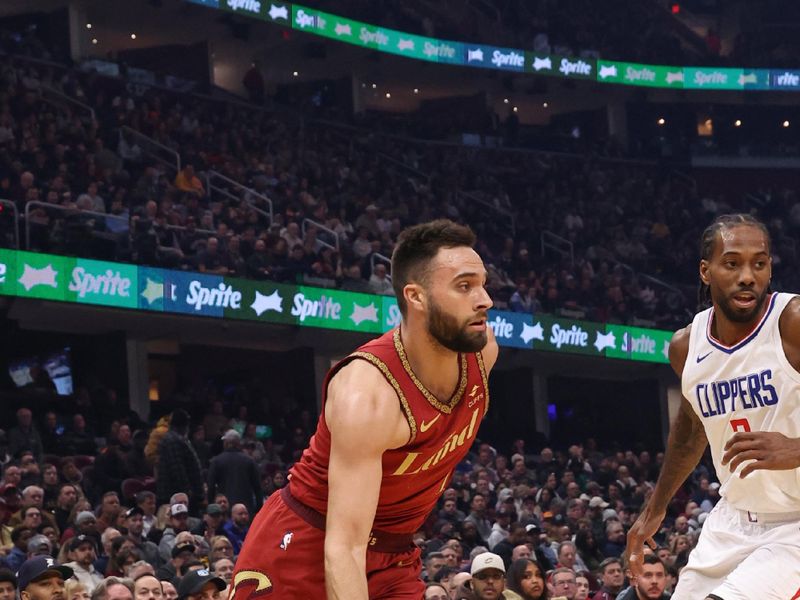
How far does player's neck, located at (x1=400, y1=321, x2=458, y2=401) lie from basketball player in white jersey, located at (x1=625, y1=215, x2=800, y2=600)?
50.7 inches

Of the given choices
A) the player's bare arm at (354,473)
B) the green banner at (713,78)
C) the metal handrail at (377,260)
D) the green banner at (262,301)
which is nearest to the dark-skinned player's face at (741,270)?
the player's bare arm at (354,473)

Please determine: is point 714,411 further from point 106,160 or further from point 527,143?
point 527,143

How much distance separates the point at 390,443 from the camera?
481 centimetres

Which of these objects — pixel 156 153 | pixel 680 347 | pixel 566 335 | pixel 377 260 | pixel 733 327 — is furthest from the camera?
pixel 566 335

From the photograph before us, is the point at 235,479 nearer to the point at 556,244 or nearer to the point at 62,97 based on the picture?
the point at 62,97

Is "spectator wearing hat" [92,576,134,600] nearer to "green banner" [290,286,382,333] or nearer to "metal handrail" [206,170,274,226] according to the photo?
"green banner" [290,286,382,333]

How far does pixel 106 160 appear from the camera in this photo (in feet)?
79.5

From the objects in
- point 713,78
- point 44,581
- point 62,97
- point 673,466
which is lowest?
point 44,581

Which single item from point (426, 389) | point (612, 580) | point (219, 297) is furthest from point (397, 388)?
point (219, 297)

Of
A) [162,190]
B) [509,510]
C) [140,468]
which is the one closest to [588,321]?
[162,190]

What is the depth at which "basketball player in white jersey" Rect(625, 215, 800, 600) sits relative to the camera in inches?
222

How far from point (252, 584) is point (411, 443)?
2.79ft

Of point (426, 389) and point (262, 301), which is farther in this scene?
point (262, 301)

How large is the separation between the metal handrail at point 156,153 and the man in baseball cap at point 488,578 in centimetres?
1674
